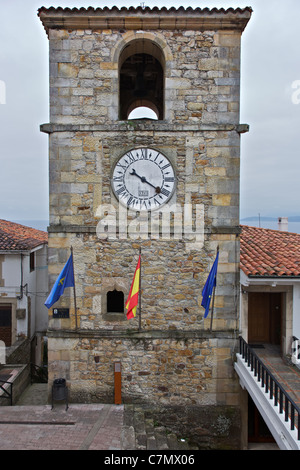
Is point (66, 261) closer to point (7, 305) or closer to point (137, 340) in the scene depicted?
point (137, 340)

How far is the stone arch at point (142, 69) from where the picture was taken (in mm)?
7785

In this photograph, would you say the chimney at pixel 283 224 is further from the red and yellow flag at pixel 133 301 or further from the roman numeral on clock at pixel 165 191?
the red and yellow flag at pixel 133 301

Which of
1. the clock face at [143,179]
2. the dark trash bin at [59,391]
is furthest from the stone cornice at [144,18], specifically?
the dark trash bin at [59,391]

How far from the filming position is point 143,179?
7.88 metres

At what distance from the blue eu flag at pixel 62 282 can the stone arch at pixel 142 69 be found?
4.92 meters

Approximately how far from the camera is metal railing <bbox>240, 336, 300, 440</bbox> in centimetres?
545

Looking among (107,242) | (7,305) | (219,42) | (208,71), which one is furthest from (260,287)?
(7,305)

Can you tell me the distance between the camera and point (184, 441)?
7.77m

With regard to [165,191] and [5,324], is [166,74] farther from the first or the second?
[5,324]

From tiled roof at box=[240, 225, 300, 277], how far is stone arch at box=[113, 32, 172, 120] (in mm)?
4775

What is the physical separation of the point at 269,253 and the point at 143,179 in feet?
12.6

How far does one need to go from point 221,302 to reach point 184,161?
11.3ft

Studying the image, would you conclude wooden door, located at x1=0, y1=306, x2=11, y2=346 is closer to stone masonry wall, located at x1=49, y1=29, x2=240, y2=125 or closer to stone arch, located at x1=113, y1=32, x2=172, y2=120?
stone masonry wall, located at x1=49, y1=29, x2=240, y2=125

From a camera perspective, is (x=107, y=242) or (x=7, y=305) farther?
(x=7, y=305)
